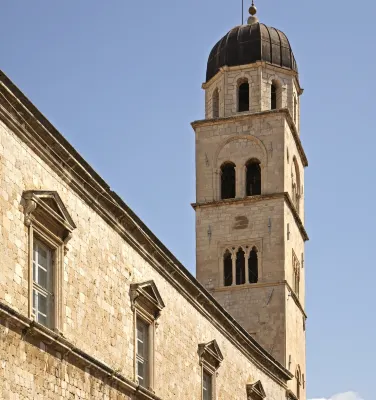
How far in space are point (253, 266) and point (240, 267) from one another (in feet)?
1.61

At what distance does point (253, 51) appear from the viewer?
1864 inches

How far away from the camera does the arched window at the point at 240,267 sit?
4422 centimetres

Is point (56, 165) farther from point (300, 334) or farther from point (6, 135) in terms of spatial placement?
point (300, 334)

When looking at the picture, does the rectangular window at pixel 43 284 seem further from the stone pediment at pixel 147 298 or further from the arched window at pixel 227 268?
the arched window at pixel 227 268

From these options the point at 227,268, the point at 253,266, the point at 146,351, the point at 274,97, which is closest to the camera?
the point at 146,351

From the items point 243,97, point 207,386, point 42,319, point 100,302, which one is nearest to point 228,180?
point 243,97

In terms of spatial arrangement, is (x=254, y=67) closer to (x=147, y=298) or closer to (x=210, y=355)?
(x=210, y=355)

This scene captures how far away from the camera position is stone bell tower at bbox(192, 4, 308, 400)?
144 ft

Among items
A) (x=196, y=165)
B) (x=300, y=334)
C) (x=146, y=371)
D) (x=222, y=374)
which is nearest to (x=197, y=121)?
(x=196, y=165)

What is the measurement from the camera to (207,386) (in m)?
26.8

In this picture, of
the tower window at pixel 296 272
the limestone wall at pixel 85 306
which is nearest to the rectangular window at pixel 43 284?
the limestone wall at pixel 85 306

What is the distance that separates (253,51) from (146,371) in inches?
1052

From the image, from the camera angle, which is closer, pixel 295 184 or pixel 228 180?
pixel 228 180

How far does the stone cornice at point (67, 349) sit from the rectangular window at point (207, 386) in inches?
169
